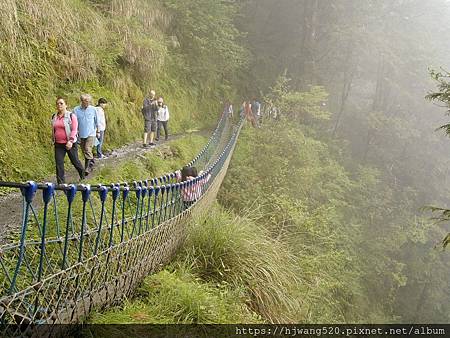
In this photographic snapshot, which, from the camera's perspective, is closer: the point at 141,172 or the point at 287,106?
the point at 141,172

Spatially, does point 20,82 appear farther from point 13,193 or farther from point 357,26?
point 357,26

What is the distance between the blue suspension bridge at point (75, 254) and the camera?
3.01 m

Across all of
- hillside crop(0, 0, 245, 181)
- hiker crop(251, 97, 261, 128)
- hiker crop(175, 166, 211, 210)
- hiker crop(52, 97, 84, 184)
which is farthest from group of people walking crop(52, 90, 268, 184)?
hiker crop(251, 97, 261, 128)

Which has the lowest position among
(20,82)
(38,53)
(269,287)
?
(269,287)

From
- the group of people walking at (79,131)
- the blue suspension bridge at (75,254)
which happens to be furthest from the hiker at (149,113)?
the blue suspension bridge at (75,254)

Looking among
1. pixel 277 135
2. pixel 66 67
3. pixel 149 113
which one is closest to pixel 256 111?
pixel 277 135

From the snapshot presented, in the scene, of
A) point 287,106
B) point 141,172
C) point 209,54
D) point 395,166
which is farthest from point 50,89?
point 395,166

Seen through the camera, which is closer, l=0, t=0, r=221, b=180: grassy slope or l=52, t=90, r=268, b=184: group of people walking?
l=52, t=90, r=268, b=184: group of people walking

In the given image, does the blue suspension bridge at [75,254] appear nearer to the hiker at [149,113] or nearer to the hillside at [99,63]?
the hillside at [99,63]

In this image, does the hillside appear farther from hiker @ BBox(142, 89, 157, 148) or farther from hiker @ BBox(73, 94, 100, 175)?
hiker @ BBox(73, 94, 100, 175)

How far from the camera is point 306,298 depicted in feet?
22.9

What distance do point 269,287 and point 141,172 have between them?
3.63 metres

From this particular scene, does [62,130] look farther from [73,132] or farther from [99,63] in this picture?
[99,63]

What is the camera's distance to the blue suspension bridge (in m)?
3.01
